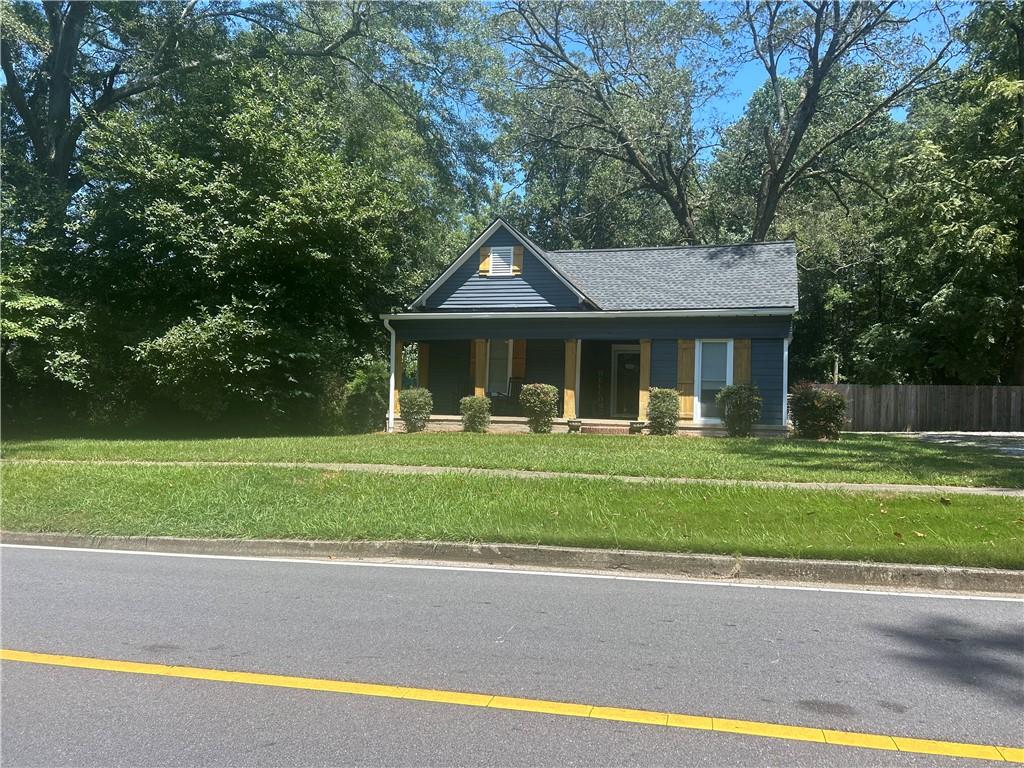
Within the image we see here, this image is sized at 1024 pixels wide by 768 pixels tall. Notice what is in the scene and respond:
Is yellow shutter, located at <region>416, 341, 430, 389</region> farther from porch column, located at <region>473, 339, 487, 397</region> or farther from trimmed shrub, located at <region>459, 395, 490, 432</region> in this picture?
trimmed shrub, located at <region>459, 395, 490, 432</region>

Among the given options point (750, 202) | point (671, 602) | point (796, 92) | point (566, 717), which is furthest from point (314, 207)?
point (796, 92)

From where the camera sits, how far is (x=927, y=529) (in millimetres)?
7766

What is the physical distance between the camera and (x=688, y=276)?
21.7 metres

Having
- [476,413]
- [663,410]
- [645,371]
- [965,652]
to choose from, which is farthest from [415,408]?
[965,652]

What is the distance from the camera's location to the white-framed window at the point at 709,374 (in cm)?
1955

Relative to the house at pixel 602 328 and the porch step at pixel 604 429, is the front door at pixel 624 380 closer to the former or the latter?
the house at pixel 602 328

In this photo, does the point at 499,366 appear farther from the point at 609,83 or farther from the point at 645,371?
the point at 609,83

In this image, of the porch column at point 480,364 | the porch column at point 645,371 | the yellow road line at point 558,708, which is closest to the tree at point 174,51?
the porch column at point 480,364

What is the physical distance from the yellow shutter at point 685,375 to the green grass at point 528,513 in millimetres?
9370

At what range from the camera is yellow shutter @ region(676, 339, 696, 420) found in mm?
19578

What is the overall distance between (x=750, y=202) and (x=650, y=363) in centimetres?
2013

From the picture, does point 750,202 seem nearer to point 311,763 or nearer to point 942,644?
point 942,644

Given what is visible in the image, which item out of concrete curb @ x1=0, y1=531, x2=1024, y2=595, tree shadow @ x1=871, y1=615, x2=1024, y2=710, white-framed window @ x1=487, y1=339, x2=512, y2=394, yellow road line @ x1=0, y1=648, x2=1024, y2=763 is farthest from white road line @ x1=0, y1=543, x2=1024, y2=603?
white-framed window @ x1=487, y1=339, x2=512, y2=394

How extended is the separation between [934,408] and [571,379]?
45.7 ft
